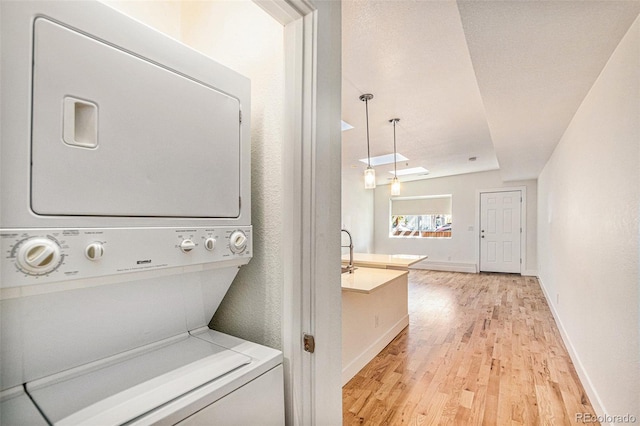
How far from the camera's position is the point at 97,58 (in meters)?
0.64

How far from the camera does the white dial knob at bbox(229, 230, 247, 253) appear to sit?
2.89ft

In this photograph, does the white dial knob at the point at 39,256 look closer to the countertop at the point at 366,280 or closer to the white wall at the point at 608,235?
the countertop at the point at 366,280

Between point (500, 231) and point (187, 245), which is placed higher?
point (187, 245)

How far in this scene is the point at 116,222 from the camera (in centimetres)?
66

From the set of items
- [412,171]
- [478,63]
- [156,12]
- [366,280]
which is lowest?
[366,280]

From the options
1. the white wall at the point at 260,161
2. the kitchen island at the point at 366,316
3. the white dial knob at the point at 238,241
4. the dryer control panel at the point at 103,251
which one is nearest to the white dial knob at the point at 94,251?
the dryer control panel at the point at 103,251

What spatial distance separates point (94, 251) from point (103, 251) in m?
0.02

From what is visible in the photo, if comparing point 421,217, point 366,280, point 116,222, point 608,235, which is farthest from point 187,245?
Result: point 421,217

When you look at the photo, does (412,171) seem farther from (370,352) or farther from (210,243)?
(210,243)

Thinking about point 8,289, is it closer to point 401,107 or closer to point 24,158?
point 24,158

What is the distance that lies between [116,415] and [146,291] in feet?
0.92

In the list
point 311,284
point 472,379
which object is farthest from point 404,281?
point 311,284

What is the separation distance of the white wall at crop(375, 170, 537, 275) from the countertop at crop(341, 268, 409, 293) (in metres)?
5.19
